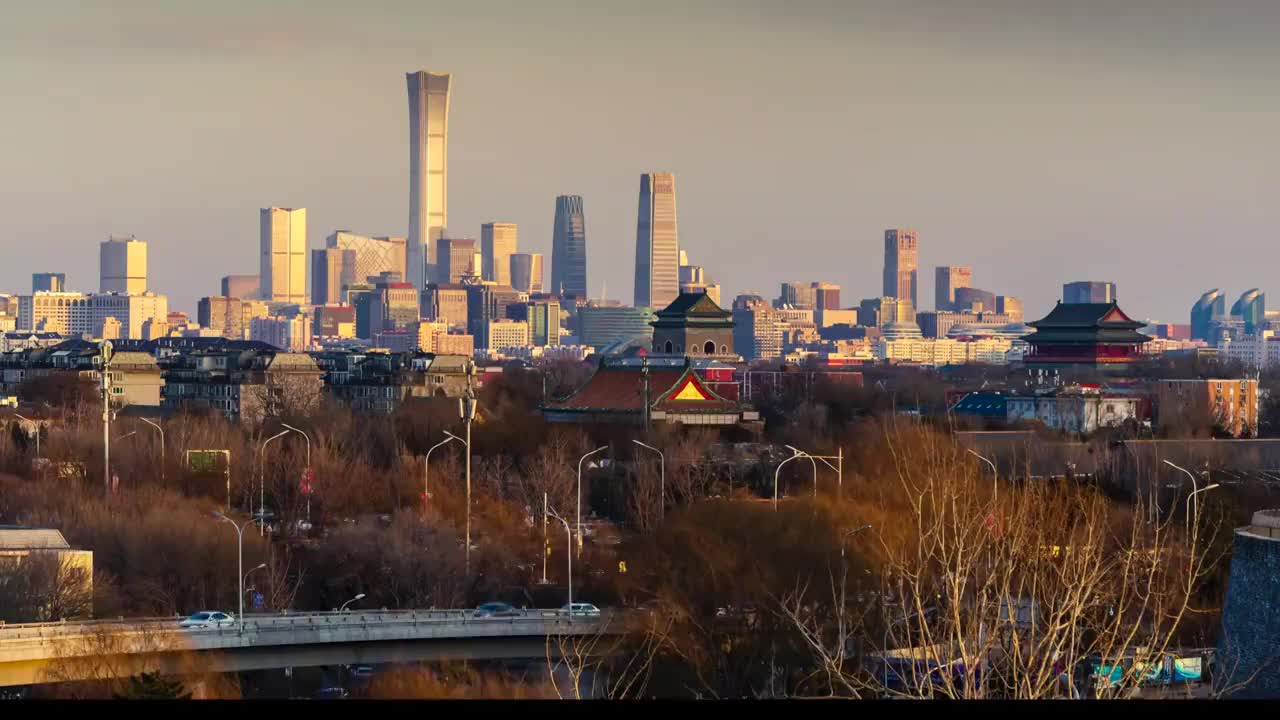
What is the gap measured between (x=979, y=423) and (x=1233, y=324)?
472 ft

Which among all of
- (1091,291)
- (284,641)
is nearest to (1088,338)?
(284,641)

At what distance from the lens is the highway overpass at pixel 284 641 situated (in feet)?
63.3

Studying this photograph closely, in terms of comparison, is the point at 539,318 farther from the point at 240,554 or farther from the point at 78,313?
the point at 240,554

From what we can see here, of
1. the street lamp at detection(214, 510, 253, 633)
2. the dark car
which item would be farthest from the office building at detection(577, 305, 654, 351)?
the dark car

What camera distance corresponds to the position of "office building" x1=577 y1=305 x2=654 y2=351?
589ft

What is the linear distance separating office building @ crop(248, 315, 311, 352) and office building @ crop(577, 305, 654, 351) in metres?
25.0

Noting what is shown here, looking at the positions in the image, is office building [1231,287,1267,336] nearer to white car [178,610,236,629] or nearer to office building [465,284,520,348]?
office building [465,284,520,348]

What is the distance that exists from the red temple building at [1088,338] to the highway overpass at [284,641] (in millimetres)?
54654

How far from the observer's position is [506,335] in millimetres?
186500

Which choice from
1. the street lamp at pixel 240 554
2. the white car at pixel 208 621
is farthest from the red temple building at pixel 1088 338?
the white car at pixel 208 621

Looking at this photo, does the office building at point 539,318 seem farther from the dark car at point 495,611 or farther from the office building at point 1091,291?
the dark car at point 495,611

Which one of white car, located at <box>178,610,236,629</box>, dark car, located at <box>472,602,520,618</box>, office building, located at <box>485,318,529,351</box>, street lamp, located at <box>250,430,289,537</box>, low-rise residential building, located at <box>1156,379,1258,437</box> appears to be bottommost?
dark car, located at <box>472,602,520,618</box>
